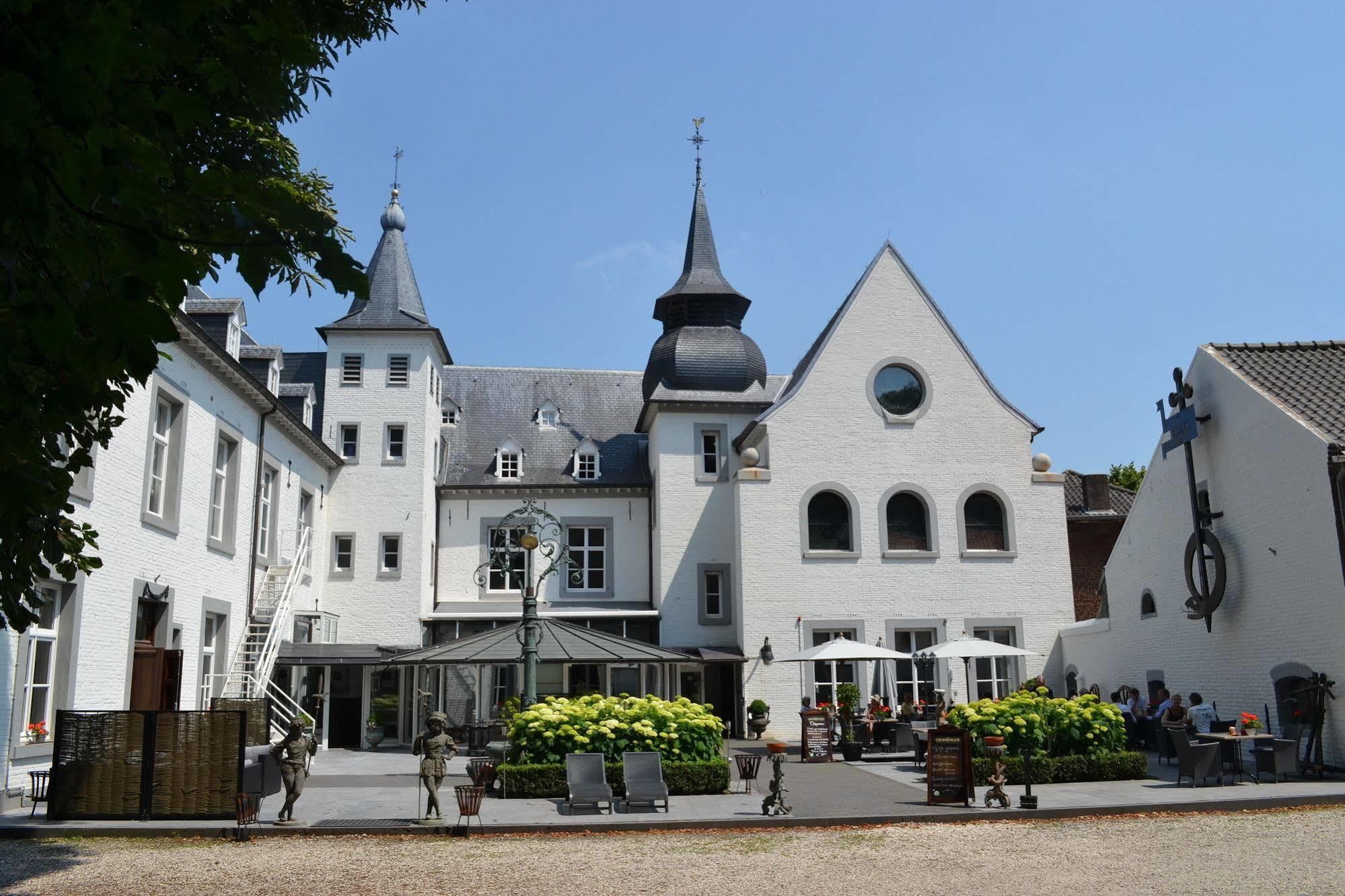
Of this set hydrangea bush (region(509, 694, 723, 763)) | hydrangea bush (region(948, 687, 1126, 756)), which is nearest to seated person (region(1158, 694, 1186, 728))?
hydrangea bush (region(948, 687, 1126, 756))

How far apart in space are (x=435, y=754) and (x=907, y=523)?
60.6 feet

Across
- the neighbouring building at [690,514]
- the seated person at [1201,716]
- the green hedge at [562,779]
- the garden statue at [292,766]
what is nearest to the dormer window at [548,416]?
the neighbouring building at [690,514]

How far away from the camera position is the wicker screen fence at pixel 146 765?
12.9 meters

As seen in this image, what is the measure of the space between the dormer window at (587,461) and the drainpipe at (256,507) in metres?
11.1

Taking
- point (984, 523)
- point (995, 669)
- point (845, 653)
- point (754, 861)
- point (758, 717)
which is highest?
point (984, 523)

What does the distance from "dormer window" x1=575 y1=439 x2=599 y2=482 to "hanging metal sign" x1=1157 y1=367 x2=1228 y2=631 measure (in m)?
16.4

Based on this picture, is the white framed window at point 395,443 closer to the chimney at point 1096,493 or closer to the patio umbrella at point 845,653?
the patio umbrella at point 845,653

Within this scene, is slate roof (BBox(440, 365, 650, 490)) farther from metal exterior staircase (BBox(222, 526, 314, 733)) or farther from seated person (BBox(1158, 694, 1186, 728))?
seated person (BBox(1158, 694, 1186, 728))

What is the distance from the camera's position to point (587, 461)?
108 feet

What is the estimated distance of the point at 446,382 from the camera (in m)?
35.6

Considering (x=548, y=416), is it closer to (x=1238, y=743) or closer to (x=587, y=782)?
(x=587, y=782)

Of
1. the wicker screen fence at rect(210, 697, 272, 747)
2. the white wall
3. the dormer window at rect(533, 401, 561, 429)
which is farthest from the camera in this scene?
the dormer window at rect(533, 401, 561, 429)

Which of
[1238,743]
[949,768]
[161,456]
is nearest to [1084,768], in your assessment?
[1238,743]

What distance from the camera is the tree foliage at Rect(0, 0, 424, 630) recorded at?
339 centimetres
